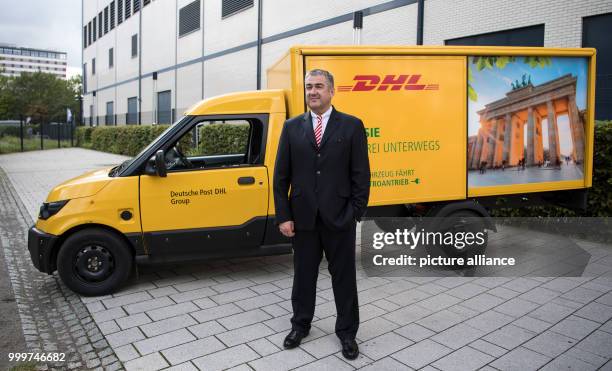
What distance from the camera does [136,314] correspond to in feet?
15.3

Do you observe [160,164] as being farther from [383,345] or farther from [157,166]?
[383,345]

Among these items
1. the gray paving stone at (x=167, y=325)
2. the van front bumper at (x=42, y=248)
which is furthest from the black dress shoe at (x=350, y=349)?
the van front bumper at (x=42, y=248)

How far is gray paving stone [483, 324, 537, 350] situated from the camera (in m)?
3.97

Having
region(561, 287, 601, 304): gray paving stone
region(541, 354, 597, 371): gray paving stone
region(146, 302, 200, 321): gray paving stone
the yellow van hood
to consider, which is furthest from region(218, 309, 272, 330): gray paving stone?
region(561, 287, 601, 304): gray paving stone

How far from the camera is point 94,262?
5129 millimetres

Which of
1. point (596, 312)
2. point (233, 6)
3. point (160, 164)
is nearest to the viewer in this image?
point (596, 312)

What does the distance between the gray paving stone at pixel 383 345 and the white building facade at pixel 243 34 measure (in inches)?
259

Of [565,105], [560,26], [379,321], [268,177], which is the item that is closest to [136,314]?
[268,177]

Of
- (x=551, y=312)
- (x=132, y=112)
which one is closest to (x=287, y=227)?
(x=551, y=312)

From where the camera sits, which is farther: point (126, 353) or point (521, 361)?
point (126, 353)

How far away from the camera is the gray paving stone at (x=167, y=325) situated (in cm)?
427

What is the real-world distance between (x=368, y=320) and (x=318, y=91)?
6.60 ft

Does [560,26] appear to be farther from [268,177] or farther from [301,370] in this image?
[301,370]

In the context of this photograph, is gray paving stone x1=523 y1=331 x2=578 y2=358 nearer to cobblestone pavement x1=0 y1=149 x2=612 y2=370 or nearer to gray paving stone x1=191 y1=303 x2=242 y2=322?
cobblestone pavement x1=0 y1=149 x2=612 y2=370
